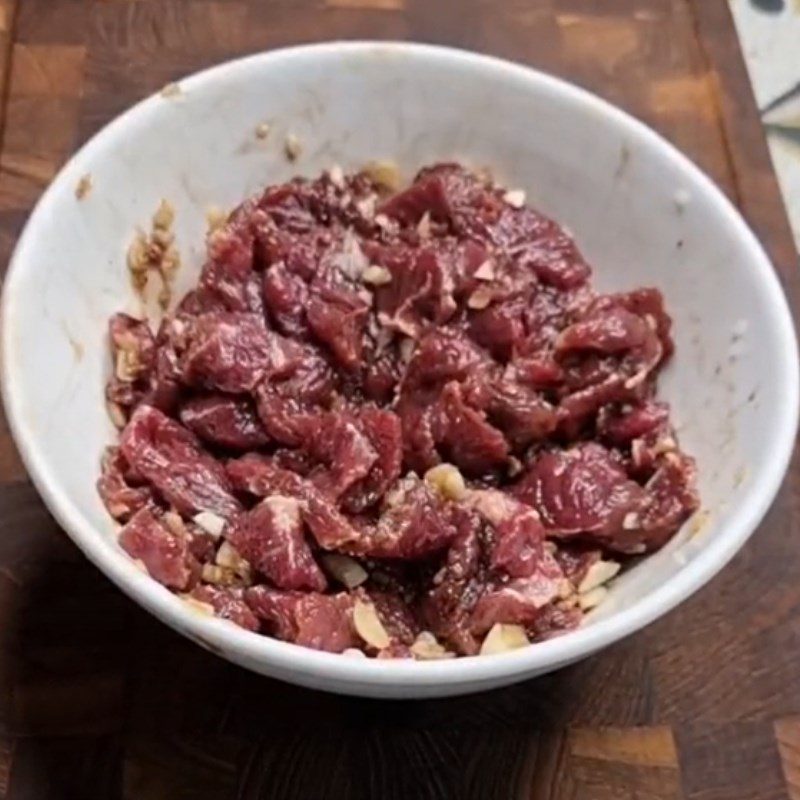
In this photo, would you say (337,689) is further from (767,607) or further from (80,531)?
(767,607)

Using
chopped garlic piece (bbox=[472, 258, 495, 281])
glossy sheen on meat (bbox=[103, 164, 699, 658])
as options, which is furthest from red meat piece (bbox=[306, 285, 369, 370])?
chopped garlic piece (bbox=[472, 258, 495, 281])

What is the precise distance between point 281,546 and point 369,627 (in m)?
0.09

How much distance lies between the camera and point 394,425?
113cm

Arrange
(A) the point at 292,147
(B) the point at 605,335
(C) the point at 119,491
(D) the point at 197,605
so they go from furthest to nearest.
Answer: (A) the point at 292,147 < (B) the point at 605,335 < (C) the point at 119,491 < (D) the point at 197,605

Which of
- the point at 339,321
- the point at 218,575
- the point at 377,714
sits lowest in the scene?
the point at 377,714

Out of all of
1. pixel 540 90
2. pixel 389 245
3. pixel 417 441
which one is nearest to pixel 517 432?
pixel 417 441

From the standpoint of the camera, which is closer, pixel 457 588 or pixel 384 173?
pixel 457 588

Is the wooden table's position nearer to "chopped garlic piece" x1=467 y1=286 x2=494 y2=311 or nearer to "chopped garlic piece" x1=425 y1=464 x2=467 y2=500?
"chopped garlic piece" x1=425 y1=464 x2=467 y2=500

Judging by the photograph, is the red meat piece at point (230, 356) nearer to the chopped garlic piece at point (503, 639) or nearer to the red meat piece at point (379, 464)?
the red meat piece at point (379, 464)

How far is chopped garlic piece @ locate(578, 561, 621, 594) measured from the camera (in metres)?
1.12

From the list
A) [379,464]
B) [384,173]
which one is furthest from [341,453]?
[384,173]

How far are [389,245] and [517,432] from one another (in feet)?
0.77

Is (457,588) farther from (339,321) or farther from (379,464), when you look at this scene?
(339,321)

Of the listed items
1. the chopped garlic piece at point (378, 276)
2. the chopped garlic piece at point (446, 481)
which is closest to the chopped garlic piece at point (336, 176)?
the chopped garlic piece at point (378, 276)
